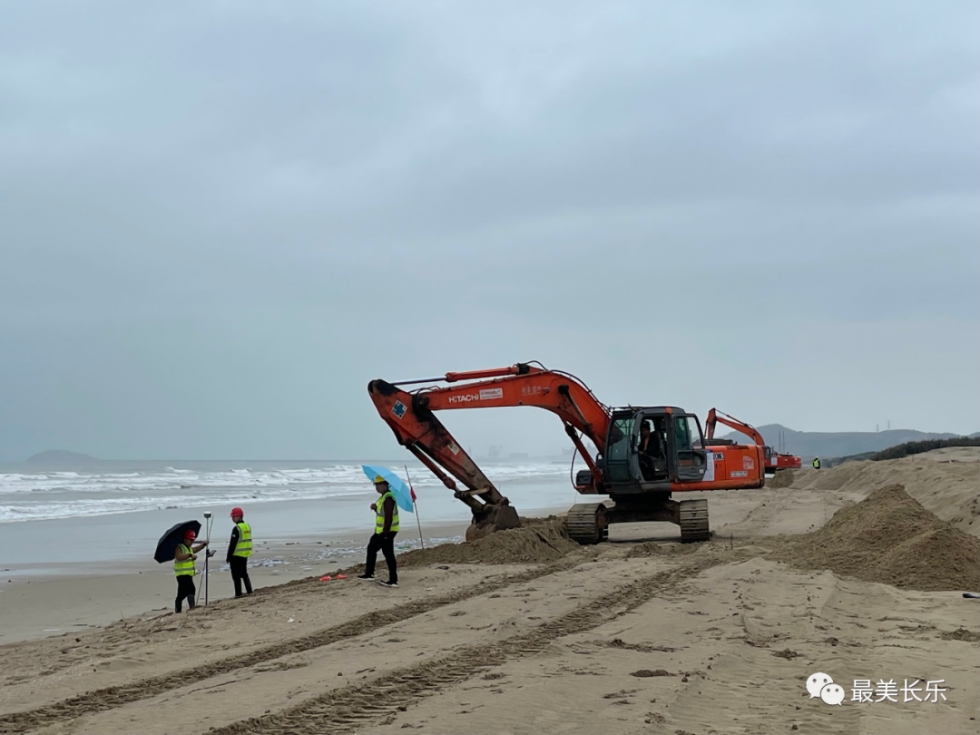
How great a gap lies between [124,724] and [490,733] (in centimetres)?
258

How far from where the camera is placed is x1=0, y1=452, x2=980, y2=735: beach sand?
6.15m

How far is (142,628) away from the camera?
10547 mm

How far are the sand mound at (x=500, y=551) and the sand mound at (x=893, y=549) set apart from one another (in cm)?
369

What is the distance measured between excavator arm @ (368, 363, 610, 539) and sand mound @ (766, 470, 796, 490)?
92.6 ft

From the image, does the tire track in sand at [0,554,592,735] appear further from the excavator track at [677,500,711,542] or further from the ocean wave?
the ocean wave

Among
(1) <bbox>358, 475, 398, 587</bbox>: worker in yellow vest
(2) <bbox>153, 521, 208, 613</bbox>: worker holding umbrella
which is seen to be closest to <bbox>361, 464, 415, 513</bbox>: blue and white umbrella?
(1) <bbox>358, 475, 398, 587</bbox>: worker in yellow vest

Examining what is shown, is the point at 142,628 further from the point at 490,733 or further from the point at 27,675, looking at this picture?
the point at 490,733

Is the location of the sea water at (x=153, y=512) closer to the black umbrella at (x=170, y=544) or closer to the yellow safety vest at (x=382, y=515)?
the black umbrella at (x=170, y=544)

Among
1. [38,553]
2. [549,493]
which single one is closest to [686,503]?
[38,553]

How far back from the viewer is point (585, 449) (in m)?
17.7

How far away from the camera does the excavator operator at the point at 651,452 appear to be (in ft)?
57.9

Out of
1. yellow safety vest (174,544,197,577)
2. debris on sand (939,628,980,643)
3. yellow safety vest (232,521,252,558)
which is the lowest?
debris on sand (939,628,980,643)

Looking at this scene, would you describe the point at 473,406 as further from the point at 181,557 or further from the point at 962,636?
the point at 962,636

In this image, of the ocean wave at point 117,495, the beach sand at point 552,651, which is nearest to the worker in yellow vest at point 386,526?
the beach sand at point 552,651
